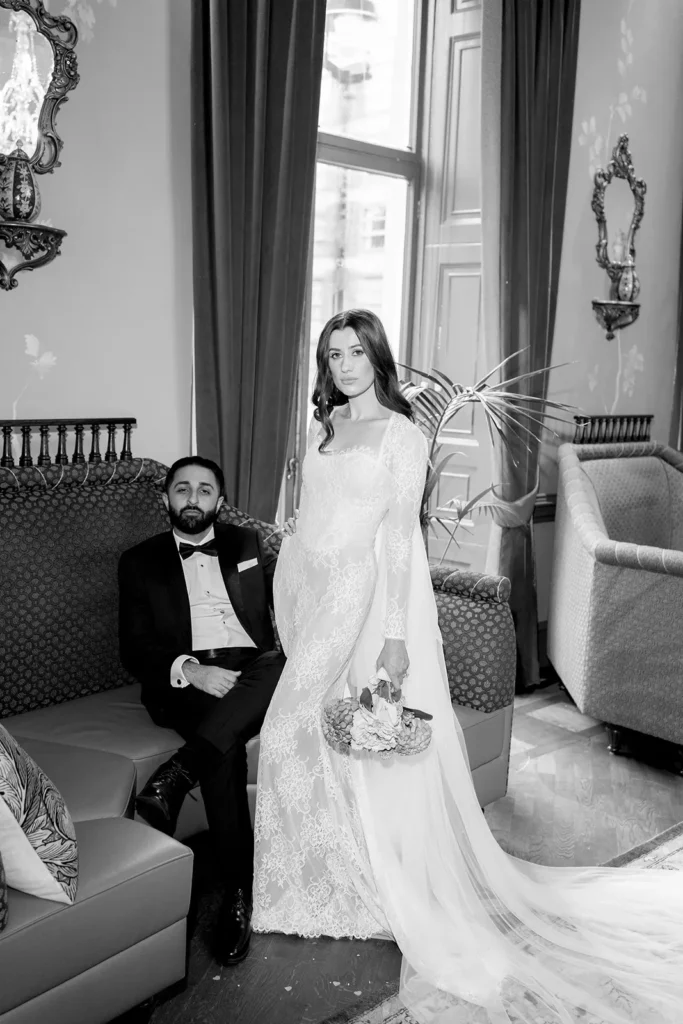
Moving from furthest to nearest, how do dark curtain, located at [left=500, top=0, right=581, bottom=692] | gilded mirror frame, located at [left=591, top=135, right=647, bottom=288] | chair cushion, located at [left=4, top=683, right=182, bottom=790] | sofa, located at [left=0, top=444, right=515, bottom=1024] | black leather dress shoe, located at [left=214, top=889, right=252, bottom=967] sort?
gilded mirror frame, located at [left=591, top=135, right=647, bottom=288]
dark curtain, located at [left=500, top=0, right=581, bottom=692]
chair cushion, located at [left=4, top=683, right=182, bottom=790]
black leather dress shoe, located at [left=214, top=889, right=252, bottom=967]
sofa, located at [left=0, top=444, right=515, bottom=1024]

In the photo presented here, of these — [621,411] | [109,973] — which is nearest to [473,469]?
[621,411]

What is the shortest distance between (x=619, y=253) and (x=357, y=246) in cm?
170

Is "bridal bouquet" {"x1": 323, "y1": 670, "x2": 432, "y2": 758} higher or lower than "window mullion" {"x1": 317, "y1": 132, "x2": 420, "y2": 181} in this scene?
lower

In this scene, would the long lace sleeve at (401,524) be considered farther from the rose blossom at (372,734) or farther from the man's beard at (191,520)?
the man's beard at (191,520)

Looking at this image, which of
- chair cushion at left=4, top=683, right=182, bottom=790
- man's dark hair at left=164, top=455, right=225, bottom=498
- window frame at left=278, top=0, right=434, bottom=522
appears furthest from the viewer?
window frame at left=278, top=0, right=434, bottom=522

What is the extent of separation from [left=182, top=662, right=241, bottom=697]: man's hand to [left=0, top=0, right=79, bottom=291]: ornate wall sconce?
51.0 inches

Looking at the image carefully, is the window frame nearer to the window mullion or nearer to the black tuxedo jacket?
the window mullion

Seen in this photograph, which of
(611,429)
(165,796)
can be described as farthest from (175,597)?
(611,429)

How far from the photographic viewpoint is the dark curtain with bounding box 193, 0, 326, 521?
132 inches

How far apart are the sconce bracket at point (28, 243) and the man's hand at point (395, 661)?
5.28 feet

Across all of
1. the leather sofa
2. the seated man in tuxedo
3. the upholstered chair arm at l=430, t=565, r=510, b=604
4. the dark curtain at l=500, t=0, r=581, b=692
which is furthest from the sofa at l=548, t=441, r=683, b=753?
the leather sofa

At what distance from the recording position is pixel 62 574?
2982 mm

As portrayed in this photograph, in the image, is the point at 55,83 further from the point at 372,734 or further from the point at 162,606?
the point at 372,734

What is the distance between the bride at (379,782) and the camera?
97.7 inches
